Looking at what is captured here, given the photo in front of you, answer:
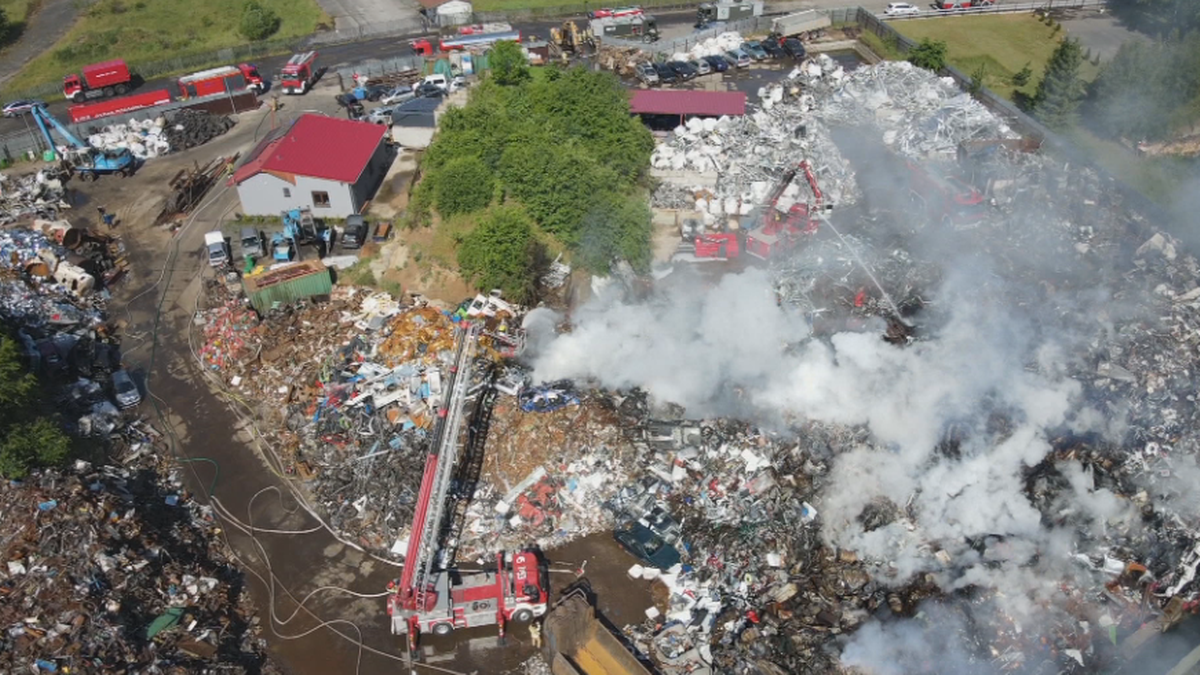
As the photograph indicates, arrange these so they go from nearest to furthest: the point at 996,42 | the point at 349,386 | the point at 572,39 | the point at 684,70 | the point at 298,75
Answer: the point at 349,386 → the point at 298,75 → the point at 684,70 → the point at 572,39 → the point at 996,42

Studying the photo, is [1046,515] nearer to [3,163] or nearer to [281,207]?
[281,207]

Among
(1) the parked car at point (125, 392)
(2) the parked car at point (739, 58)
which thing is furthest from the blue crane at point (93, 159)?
(2) the parked car at point (739, 58)

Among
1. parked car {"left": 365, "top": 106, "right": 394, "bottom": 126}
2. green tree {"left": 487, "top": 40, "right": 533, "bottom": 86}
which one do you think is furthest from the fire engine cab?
parked car {"left": 365, "top": 106, "right": 394, "bottom": 126}

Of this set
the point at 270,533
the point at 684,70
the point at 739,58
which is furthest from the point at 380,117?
the point at 270,533

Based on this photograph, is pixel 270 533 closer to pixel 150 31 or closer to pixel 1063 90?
pixel 1063 90

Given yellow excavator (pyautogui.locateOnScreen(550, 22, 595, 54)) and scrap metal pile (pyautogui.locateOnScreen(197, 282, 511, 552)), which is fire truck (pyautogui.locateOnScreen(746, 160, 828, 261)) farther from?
yellow excavator (pyautogui.locateOnScreen(550, 22, 595, 54))

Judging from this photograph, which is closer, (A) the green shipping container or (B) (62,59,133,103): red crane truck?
(A) the green shipping container

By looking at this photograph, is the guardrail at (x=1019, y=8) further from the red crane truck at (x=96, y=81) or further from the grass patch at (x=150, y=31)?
the red crane truck at (x=96, y=81)
